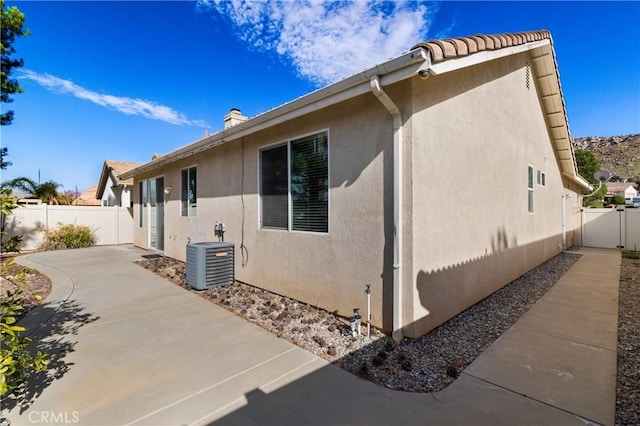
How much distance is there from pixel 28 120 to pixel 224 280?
420 inches

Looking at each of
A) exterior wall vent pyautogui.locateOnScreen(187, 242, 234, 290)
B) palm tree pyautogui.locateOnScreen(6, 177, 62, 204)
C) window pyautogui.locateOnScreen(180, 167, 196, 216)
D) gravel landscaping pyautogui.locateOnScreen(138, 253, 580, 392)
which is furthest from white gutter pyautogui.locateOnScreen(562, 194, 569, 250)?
palm tree pyautogui.locateOnScreen(6, 177, 62, 204)

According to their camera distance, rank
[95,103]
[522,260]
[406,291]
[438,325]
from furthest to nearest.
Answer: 1. [95,103]
2. [522,260]
3. [438,325]
4. [406,291]

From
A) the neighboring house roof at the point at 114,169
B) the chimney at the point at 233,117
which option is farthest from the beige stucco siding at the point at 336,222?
the neighboring house roof at the point at 114,169

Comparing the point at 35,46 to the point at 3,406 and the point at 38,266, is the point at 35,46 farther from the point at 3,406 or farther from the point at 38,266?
the point at 3,406

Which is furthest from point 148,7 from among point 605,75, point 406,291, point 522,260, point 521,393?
point 605,75

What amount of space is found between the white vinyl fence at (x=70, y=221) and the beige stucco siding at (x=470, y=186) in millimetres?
15347

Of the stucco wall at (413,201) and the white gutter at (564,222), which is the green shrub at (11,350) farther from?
the white gutter at (564,222)

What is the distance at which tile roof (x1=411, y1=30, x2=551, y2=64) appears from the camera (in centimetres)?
329

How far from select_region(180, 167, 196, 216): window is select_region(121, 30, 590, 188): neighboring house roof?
57cm

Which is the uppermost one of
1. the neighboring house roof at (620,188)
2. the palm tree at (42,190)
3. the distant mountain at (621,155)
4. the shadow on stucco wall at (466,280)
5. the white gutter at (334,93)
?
the distant mountain at (621,155)

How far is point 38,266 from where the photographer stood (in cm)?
901

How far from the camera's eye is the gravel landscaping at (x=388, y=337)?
3148 millimetres

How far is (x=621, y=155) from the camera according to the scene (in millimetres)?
50875

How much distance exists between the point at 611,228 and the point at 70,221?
26.9m
